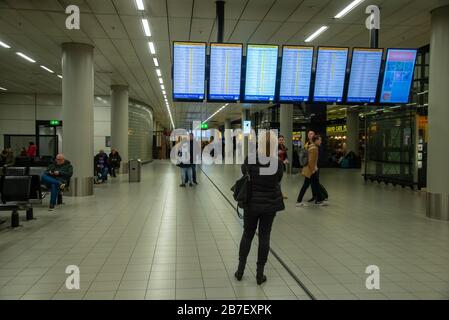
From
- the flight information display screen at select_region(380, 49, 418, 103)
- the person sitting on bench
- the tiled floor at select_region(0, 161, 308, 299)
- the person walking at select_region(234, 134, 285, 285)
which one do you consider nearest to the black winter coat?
the person walking at select_region(234, 134, 285, 285)

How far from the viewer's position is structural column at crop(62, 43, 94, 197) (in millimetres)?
12477

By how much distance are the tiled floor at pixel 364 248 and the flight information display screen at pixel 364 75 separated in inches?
109

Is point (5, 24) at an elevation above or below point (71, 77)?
above

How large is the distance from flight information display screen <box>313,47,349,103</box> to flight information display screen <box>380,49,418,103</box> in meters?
0.95

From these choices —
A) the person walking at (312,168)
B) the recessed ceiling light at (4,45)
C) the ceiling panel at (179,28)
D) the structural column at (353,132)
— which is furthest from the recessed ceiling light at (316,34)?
the structural column at (353,132)

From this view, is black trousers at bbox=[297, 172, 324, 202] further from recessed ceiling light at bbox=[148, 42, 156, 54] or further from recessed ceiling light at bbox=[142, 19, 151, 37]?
recessed ceiling light at bbox=[148, 42, 156, 54]

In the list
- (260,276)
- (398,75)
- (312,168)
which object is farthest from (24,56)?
(260,276)

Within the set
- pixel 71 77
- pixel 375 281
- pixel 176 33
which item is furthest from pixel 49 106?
pixel 375 281

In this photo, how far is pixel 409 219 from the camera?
9.02 metres

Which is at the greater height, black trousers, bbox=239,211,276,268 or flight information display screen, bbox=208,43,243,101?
flight information display screen, bbox=208,43,243,101

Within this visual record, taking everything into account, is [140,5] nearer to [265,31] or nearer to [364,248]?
[265,31]

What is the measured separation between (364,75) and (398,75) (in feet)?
2.53

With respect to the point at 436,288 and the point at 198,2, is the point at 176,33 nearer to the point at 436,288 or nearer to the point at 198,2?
the point at 198,2

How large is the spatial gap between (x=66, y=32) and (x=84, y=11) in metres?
2.20
